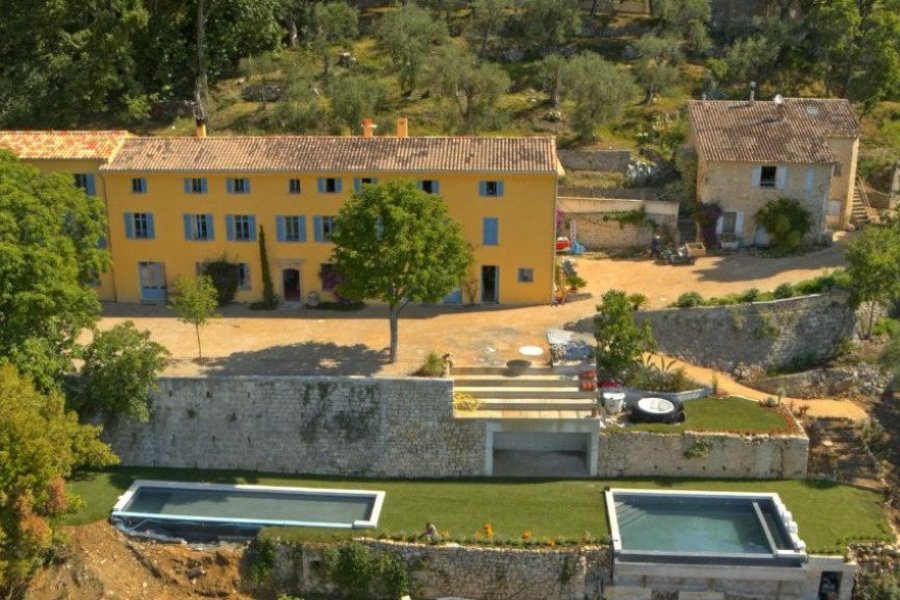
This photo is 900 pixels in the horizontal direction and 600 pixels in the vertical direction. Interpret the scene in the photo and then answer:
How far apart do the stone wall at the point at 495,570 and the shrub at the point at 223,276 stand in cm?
1457

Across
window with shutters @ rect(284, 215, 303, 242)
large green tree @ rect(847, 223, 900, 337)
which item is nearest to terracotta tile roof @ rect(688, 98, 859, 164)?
large green tree @ rect(847, 223, 900, 337)

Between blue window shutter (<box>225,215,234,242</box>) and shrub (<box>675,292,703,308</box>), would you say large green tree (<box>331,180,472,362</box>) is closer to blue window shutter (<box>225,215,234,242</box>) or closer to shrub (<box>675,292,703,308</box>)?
blue window shutter (<box>225,215,234,242</box>)

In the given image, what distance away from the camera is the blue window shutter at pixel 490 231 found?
4225cm

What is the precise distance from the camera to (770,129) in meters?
48.3

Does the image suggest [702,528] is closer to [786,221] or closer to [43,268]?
[786,221]

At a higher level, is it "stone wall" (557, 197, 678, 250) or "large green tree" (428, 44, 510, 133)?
"large green tree" (428, 44, 510, 133)

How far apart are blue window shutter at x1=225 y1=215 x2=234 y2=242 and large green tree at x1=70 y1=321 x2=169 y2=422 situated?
8.29 meters

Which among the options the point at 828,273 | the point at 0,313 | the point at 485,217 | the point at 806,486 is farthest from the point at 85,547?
the point at 828,273

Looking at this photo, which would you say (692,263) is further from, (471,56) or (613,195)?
(471,56)

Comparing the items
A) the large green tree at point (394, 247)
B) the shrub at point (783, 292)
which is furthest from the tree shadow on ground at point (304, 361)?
the shrub at point (783, 292)

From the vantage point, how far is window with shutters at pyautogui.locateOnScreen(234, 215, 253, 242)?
141ft

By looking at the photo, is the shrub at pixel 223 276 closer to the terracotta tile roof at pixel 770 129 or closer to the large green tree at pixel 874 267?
the terracotta tile roof at pixel 770 129

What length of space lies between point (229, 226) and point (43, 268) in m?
10.7

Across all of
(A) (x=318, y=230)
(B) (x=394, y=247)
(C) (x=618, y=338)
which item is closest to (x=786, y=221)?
(C) (x=618, y=338)
